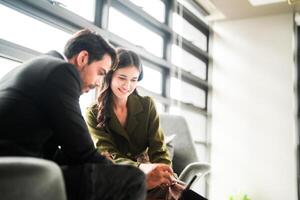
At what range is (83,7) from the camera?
2.61 meters

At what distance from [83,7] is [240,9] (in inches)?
109

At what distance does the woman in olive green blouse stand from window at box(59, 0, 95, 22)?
817 millimetres

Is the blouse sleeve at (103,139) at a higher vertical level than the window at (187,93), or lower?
lower

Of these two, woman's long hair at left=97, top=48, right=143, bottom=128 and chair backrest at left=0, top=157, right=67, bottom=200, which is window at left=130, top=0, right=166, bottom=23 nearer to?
woman's long hair at left=97, top=48, right=143, bottom=128

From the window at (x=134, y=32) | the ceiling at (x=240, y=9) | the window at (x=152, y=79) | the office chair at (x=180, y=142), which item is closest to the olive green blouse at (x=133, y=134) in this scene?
the office chair at (x=180, y=142)

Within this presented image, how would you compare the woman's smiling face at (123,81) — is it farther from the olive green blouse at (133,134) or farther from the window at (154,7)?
the window at (154,7)

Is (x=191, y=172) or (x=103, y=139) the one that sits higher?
(x=103, y=139)

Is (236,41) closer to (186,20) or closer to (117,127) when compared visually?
(186,20)

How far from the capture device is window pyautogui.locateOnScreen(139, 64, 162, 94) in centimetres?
349

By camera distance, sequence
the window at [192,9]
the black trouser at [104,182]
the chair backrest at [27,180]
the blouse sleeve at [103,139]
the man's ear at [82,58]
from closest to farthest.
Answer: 1. the chair backrest at [27,180]
2. the black trouser at [104,182]
3. the man's ear at [82,58]
4. the blouse sleeve at [103,139]
5. the window at [192,9]

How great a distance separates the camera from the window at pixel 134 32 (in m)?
3.01

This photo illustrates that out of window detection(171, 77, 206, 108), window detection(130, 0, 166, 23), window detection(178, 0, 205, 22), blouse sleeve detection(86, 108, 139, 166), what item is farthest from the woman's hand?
window detection(178, 0, 205, 22)

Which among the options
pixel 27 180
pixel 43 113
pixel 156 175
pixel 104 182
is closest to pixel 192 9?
pixel 156 175

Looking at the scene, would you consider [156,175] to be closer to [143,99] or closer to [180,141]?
[143,99]
